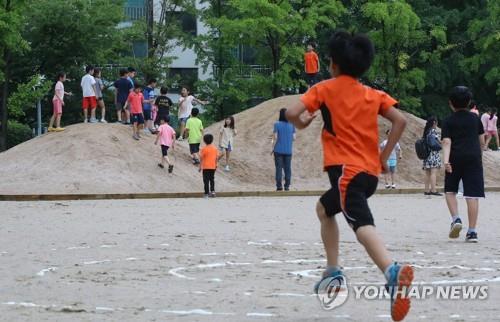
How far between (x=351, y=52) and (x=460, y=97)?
544 cm

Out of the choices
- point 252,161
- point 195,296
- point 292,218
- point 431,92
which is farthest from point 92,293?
point 431,92

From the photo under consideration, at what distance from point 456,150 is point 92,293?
5890 mm

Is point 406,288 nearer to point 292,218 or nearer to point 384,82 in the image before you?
point 292,218

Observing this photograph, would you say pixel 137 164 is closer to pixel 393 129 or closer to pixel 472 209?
pixel 472 209

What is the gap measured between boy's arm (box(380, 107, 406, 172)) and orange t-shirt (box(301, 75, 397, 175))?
0.35 ft

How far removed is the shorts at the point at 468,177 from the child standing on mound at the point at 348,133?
207 inches

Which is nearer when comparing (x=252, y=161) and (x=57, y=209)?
(x=57, y=209)

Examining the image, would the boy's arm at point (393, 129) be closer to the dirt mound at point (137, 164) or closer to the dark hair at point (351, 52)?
the dark hair at point (351, 52)

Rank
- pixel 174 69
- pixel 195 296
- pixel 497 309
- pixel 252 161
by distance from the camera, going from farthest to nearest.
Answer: pixel 174 69 → pixel 252 161 → pixel 195 296 → pixel 497 309

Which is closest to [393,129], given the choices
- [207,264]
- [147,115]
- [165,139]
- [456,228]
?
[207,264]

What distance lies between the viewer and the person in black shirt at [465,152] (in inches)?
498

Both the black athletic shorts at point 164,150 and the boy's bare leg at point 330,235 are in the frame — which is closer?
the boy's bare leg at point 330,235

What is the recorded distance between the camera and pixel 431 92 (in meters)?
53.5

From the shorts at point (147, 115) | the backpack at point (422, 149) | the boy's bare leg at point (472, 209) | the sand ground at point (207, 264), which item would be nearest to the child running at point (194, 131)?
the shorts at point (147, 115)
